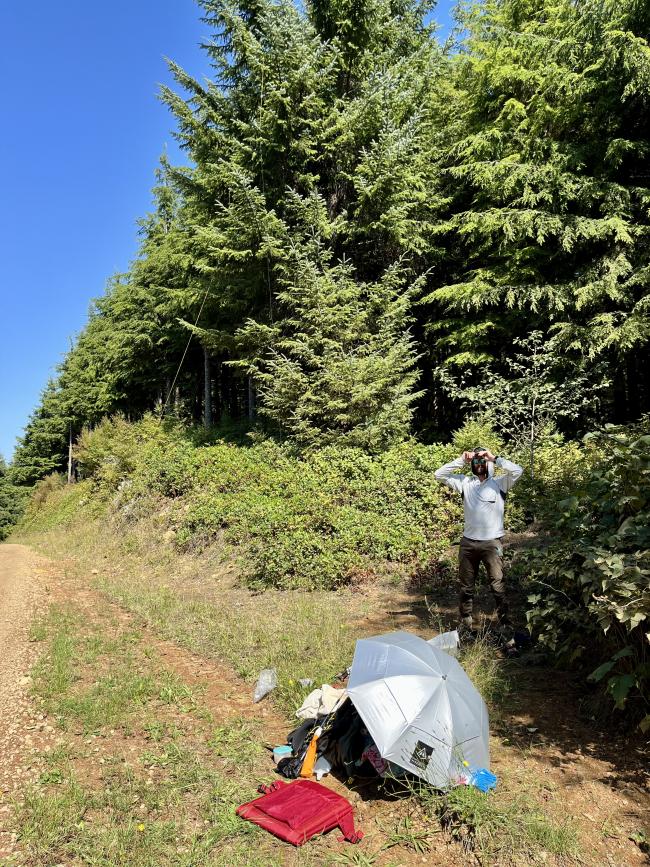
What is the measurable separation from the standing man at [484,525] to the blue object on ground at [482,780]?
2.33 metres

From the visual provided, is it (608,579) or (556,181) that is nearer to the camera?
(608,579)

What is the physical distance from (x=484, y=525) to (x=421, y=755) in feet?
9.05

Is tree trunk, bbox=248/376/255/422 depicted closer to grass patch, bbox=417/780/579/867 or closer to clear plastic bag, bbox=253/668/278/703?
clear plastic bag, bbox=253/668/278/703

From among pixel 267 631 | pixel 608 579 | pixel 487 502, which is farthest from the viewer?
pixel 267 631

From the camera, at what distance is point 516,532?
8.80 m

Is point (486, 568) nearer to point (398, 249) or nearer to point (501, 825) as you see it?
point (501, 825)

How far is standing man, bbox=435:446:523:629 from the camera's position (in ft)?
18.9

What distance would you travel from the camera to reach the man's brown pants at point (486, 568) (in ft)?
18.8

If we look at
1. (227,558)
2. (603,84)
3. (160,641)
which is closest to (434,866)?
(160,641)

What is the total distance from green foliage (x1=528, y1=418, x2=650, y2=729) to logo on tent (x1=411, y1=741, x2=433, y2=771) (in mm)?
1280

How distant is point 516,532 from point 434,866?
Answer: 6287mm

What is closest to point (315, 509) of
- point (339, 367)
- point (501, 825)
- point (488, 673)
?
point (339, 367)

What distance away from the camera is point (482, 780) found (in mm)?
3492

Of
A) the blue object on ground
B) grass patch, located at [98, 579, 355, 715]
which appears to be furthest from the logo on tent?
grass patch, located at [98, 579, 355, 715]
